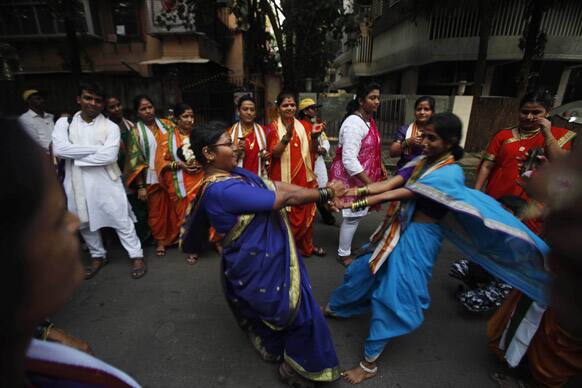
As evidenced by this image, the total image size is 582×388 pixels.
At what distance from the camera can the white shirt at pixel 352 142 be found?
3188mm

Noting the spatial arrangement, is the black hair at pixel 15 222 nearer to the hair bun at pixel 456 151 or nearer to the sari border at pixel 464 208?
the sari border at pixel 464 208

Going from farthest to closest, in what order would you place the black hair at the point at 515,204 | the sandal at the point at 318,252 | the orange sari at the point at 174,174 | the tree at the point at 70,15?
1. the tree at the point at 70,15
2. the sandal at the point at 318,252
3. the orange sari at the point at 174,174
4. the black hair at the point at 515,204

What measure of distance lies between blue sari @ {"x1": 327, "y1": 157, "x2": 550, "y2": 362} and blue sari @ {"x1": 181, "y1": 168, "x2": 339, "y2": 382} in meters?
0.42

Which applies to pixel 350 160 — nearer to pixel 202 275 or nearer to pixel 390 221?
pixel 390 221

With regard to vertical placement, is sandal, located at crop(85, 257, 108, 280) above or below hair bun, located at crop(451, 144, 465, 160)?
below

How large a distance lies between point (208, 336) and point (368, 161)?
2.32 metres

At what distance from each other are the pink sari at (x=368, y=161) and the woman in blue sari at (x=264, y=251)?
1501 mm

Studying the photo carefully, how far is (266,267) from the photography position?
179cm

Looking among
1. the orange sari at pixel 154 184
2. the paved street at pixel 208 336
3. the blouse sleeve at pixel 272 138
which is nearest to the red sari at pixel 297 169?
the blouse sleeve at pixel 272 138

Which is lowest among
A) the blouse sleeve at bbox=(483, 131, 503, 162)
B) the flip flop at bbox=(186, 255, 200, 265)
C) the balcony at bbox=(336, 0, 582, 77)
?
the flip flop at bbox=(186, 255, 200, 265)

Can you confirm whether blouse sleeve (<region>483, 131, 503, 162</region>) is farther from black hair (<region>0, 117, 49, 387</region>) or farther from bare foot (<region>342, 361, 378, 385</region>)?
black hair (<region>0, 117, 49, 387</region>)

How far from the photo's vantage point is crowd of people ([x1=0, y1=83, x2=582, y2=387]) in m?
0.59

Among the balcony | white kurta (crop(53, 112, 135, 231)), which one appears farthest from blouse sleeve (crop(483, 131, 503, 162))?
the balcony

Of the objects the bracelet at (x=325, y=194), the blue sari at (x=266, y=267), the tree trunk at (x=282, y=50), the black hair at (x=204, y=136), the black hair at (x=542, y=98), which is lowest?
the blue sari at (x=266, y=267)
